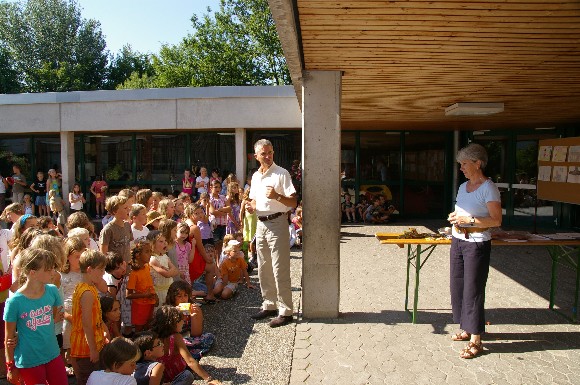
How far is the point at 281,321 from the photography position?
5.26 m

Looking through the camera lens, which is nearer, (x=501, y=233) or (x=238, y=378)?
(x=238, y=378)

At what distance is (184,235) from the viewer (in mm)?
6105

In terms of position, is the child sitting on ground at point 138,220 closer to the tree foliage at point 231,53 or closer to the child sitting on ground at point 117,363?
the child sitting on ground at point 117,363

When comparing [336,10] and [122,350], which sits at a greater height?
[336,10]

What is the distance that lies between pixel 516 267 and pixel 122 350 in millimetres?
7150

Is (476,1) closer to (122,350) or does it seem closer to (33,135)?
(122,350)

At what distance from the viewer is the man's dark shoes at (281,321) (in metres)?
5.22

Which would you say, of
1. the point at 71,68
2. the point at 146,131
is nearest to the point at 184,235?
the point at 146,131

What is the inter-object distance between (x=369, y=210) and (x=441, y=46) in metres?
10.5

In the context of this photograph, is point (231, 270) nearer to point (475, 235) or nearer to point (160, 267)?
point (160, 267)

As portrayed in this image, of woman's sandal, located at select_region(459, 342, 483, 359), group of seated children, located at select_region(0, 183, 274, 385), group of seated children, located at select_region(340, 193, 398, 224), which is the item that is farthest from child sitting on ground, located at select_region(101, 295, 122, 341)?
group of seated children, located at select_region(340, 193, 398, 224)

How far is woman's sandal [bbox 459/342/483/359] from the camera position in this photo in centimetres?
438

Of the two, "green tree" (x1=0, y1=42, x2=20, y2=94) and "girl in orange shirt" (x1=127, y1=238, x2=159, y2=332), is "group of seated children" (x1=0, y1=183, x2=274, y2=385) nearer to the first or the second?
"girl in orange shirt" (x1=127, y1=238, x2=159, y2=332)

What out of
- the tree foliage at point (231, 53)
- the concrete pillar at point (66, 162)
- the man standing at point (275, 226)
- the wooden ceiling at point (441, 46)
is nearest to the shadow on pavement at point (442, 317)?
the man standing at point (275, 226)
